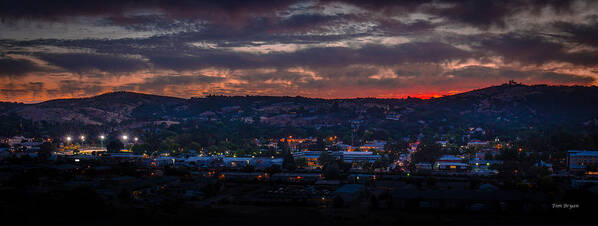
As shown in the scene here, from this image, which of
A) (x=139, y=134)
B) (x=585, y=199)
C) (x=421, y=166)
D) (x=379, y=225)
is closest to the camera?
(x=379, y=225)

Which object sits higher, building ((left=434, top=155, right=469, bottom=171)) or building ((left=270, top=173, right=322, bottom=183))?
building ((left=434, top=155, right=469, bottom=171))

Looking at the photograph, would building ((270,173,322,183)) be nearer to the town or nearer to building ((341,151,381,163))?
the town

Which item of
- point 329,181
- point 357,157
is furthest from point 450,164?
point 329,181

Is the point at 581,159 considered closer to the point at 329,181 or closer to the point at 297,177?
the point at 329,181

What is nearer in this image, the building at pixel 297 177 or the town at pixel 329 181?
the town at pixel 329 181

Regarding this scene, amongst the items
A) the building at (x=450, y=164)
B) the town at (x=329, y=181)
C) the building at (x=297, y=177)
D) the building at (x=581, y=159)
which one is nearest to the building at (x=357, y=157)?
the town at (x=329, y=181)

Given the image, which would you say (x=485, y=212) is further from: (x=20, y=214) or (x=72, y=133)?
(x=72, y=133)

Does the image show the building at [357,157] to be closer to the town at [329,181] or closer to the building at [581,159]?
the town at [329,181]

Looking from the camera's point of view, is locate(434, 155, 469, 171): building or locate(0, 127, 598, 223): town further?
locate(434, 155, 469, 171): building

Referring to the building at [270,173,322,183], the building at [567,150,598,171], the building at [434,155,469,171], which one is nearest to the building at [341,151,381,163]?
the building at [434,155,469,171]

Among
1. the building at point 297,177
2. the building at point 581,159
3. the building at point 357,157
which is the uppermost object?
the building at point 581,159

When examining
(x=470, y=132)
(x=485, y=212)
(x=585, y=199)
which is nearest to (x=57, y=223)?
(x=485, y=212)
